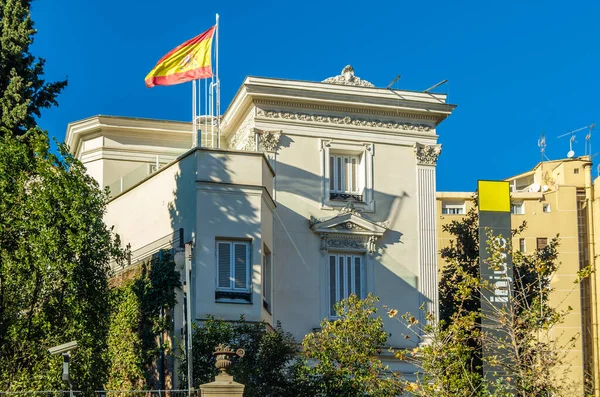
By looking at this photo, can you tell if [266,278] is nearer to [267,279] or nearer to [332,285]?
[267,279]

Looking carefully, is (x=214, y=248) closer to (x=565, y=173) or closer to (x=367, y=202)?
(x=367, y=202)

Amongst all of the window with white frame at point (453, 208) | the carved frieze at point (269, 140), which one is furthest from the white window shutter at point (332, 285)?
the window with white frame at point (453, 208)

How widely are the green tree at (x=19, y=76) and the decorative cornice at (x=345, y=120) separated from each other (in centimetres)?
831

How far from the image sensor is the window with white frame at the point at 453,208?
7469 cm

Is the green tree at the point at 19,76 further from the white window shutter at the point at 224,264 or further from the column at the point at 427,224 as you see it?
the column at the point at 427,224

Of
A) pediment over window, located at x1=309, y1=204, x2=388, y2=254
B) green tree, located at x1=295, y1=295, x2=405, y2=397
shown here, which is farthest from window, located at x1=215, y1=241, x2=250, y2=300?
pediment over window, located at x1=309, y1=204, x2=388, y2=254

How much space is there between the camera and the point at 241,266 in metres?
32.6

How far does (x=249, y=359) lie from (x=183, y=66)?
33.9ft

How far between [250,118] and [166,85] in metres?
3.95

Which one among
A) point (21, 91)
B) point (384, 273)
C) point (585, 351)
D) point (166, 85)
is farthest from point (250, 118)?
point (585, 351)

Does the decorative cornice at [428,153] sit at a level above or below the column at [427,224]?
above

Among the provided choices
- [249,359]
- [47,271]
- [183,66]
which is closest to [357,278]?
[183,66]

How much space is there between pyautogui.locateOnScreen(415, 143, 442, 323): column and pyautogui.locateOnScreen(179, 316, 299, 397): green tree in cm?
992

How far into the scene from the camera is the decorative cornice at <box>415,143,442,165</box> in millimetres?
40844
